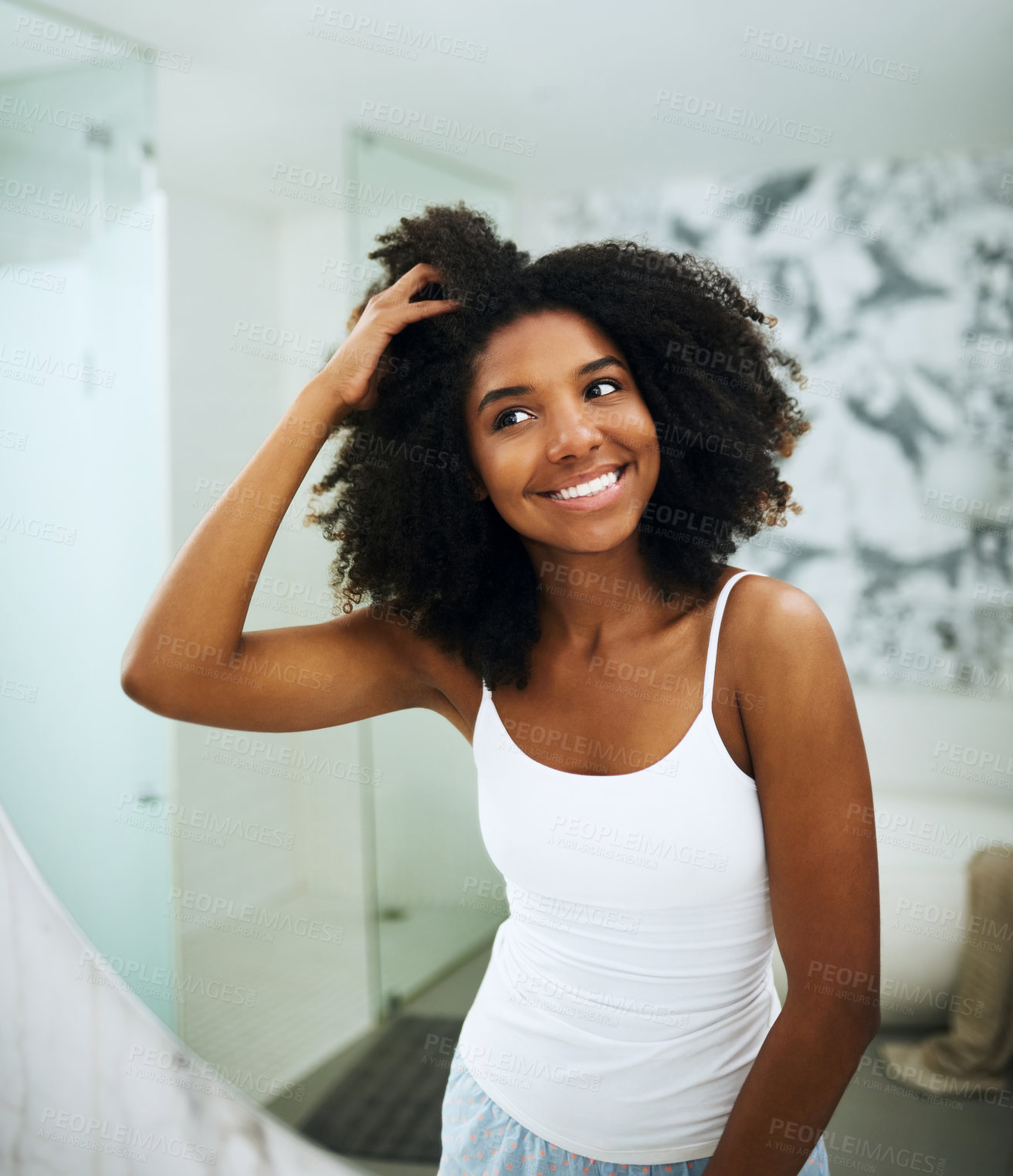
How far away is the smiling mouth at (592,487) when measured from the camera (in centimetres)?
58

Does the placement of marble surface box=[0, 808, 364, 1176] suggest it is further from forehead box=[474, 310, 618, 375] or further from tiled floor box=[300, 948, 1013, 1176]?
forehead box=[474, 310, 618, 375]

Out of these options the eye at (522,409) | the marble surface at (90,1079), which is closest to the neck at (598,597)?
the eye at (522,409)

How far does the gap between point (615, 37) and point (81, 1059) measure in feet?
3.08

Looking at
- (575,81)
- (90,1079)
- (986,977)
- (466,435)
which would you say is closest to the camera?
(986,977)

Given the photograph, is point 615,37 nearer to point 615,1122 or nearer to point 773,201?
point 773,201

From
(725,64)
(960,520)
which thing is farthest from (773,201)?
(960,520)

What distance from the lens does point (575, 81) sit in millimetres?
553

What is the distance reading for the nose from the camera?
569 millimetres

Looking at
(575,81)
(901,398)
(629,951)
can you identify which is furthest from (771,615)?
(575,81)

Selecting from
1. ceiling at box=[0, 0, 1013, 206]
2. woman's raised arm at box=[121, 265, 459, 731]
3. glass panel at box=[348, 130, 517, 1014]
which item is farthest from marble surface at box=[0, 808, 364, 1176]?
ceiling at box=[0, 0, 1013, 206]

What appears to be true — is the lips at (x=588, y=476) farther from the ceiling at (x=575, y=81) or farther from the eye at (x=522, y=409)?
the ceiling at (x=575, y=81)

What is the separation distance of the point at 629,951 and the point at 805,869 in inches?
5.8

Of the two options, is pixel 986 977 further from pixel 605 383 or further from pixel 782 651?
pixel 605 383

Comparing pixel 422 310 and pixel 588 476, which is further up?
pixel 422 310
